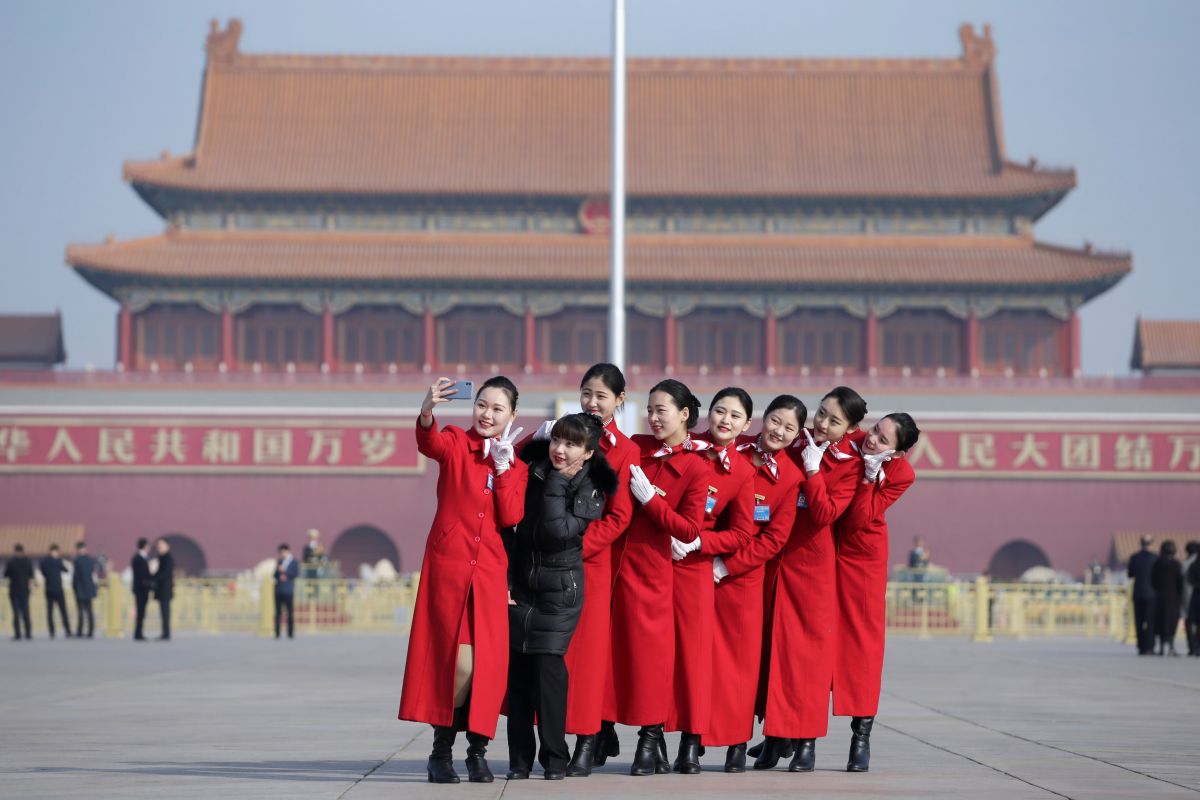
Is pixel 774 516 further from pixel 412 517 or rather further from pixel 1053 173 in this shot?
pixel 1053 173

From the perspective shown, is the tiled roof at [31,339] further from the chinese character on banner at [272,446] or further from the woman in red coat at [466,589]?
the woman in red coat at [466,589]

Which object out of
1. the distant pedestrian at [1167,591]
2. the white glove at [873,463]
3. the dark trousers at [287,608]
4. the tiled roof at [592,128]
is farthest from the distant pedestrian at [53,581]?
the white glove at [873,463]

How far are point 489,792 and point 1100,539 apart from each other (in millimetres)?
25604

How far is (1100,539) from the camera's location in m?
30.4

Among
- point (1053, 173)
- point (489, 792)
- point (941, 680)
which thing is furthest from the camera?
point (1053, 173)

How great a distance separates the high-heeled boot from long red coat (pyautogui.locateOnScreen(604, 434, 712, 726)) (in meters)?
0.71

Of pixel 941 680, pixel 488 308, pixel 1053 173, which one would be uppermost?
pixel 1053 173

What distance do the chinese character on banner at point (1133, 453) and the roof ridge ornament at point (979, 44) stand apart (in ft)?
26.8

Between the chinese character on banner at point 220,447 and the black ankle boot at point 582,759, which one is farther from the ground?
the chinese character on banner at point 220,447

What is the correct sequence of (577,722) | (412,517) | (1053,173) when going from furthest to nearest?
(1053,173) < (412,517) < (577,722)

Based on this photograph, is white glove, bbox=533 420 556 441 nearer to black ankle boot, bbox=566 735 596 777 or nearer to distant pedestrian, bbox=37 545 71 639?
black ankle boot, bbox=566 735 596 777

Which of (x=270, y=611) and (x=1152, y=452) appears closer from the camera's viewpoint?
(x=270, y=611)

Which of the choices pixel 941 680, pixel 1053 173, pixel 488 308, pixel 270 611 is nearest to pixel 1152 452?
pixel 1053 173

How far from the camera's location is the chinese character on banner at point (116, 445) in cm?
3022
